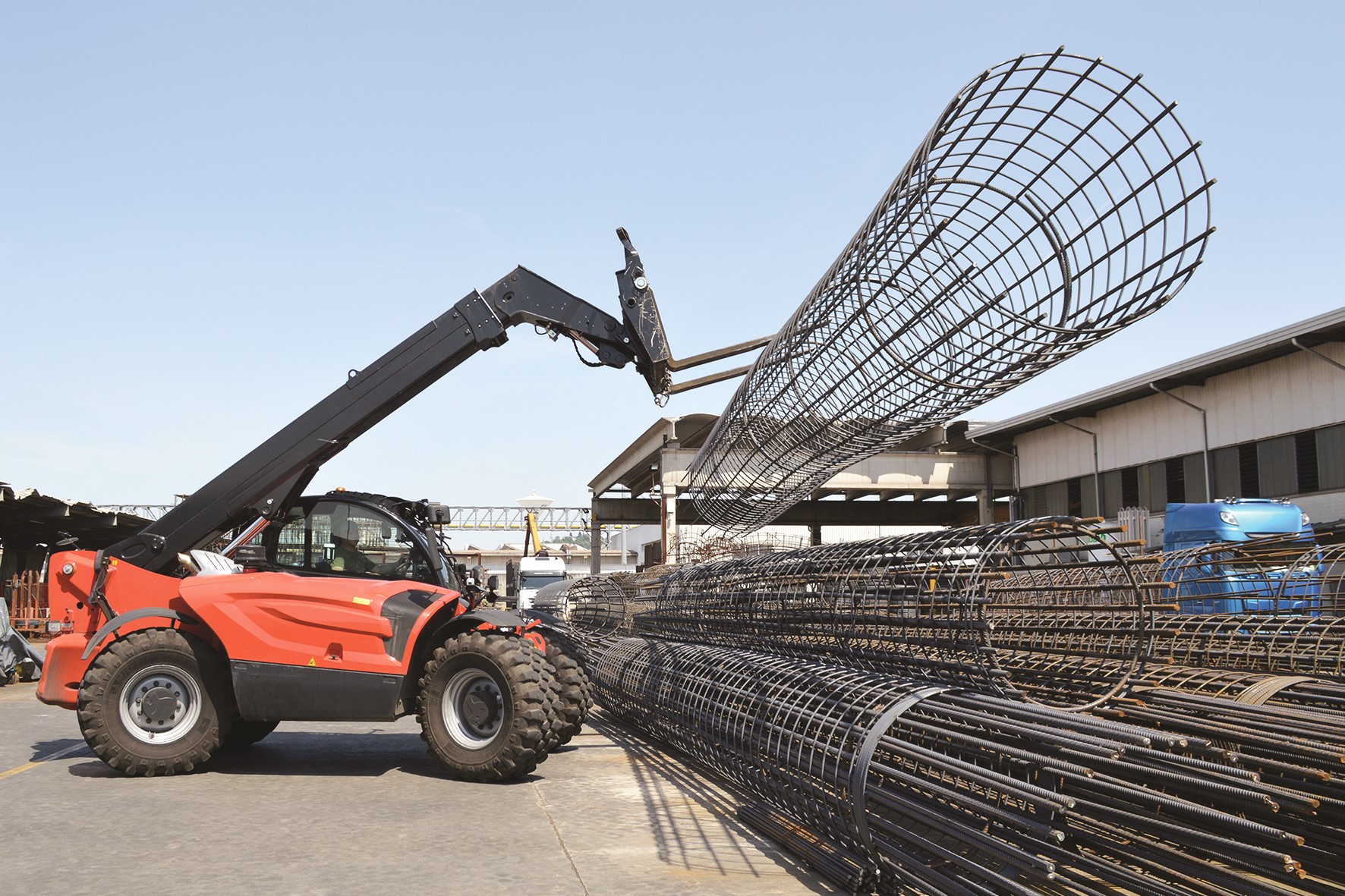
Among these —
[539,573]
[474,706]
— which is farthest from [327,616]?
[539,573]

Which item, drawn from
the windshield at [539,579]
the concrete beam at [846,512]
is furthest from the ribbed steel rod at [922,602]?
the concrete beam at [846,512]

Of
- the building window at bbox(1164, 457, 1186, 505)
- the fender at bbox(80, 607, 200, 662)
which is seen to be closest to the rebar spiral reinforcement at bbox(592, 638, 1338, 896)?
the fender at bbox(80, 607, 200, 662)

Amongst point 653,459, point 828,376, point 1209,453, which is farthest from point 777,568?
point 653,459

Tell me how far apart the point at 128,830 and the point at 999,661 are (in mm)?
5398

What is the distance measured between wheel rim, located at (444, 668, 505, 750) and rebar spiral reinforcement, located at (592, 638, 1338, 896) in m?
2.46

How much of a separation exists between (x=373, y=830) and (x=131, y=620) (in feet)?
11.0

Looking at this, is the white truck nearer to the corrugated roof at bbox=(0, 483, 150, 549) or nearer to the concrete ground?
the corrugated roof at bbox=(0, 483, 150, 549)

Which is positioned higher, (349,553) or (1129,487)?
(1129,487)

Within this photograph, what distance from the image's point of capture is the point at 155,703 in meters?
8.04

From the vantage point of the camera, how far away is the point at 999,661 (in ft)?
22.0

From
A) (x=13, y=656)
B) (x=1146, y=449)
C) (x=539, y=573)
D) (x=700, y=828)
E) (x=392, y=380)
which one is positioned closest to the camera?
(x=700, y=828)

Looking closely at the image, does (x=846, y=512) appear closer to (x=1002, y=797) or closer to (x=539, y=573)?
(x=539, y=573)

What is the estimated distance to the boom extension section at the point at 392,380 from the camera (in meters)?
9.18

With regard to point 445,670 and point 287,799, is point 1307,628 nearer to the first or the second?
point 445,670
